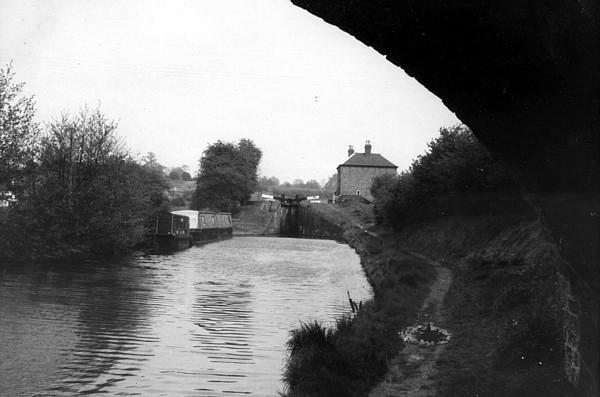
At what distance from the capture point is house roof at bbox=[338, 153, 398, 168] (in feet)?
232

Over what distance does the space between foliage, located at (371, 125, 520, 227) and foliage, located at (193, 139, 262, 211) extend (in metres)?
37.4

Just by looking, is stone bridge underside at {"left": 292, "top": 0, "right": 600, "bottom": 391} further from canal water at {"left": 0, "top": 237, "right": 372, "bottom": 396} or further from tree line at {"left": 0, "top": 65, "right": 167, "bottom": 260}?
tree line at {"left": 0, "top": 65, "right": 167, "bottom": 260}

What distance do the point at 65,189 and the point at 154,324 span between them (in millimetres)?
16599

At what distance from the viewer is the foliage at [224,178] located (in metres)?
63.9

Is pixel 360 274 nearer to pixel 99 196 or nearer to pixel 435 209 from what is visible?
pixel 435 209

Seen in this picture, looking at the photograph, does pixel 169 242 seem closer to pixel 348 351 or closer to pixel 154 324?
pixel 154 324

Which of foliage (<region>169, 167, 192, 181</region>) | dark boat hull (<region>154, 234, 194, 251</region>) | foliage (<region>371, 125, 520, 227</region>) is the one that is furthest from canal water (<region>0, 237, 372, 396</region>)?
foliage (<region>169, 167, 192, 181</region>)

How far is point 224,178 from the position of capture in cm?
6388

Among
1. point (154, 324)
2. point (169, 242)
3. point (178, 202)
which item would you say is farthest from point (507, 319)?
point (178, 202)

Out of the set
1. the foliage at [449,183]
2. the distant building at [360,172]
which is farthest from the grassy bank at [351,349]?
the distant building at [360,172]

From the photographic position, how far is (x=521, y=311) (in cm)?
754

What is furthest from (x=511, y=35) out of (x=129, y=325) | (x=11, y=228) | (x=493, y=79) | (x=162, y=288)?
(x=11, y=228)

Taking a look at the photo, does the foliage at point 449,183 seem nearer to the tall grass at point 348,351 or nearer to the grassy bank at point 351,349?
the grassy bank at point 351,349

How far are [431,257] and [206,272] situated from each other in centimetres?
910
